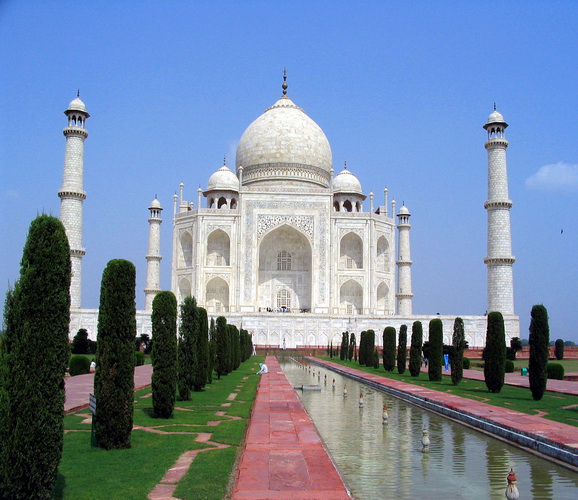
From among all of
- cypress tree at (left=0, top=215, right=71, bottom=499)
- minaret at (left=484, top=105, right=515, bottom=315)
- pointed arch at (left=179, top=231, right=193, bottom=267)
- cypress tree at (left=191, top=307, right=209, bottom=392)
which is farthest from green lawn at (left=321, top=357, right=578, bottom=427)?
pointed arch at (left=179, top=231, right=193, bottom=267)

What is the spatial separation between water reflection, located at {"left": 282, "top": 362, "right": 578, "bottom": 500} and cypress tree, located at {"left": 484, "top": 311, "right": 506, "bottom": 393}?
3.59 m

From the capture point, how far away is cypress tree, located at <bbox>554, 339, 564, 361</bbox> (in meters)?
25.8

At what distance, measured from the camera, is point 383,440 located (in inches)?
260

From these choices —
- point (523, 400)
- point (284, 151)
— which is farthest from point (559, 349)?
point (284, 151)

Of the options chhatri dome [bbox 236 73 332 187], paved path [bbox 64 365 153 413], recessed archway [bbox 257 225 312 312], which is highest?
chhatri dome [bbox 236 73 332 187]

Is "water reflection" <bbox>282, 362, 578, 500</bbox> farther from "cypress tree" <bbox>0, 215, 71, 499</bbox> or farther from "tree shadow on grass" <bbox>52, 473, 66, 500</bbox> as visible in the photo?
"cypress tree" <bbox>0, 215, 71, 499</bbox>

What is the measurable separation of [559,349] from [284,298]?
13.3m

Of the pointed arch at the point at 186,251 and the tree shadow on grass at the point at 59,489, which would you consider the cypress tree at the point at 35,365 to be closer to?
the tree shadow on grass at the point at 59,489

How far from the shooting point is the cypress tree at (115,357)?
229 inches

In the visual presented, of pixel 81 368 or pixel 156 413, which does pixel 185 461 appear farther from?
pixel 81 368

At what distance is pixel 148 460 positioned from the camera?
17.3 ft

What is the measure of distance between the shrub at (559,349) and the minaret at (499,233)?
2.66 m

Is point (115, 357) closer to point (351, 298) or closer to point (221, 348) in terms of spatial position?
point (221, 348)

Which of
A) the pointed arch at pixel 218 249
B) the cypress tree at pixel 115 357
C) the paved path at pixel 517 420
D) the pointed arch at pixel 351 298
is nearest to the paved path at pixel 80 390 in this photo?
the cypress tree at pixel 115 357
